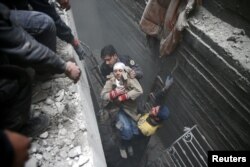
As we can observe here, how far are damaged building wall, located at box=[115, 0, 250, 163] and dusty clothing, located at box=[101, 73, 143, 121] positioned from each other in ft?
2.26

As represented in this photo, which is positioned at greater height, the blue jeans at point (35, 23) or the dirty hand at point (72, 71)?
the blue jeans at point (35, 23)

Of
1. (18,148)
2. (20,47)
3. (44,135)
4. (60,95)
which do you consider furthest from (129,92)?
(18,148)

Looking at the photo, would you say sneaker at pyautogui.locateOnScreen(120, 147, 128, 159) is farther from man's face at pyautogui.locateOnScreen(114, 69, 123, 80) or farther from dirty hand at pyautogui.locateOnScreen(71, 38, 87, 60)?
dirty hand at pyautogui.locateOnScreen(71, 38, 87, 60)

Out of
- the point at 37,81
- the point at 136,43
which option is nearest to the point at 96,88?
the point at 136,43

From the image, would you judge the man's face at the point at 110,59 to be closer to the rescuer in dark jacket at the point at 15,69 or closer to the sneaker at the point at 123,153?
the sneaker at the point at 123,153

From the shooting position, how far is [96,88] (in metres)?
6.46

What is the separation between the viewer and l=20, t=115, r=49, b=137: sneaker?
286cm

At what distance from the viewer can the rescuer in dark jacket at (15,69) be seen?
2223 millimetres

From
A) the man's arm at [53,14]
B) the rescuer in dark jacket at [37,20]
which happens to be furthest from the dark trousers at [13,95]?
the man's arm at [53,14]

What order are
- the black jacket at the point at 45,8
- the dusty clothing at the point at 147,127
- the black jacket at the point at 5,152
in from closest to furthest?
the black jacket at the point at 5,152
the black jacket at the point at 45,8
the dusty clothing at the point at 147,127

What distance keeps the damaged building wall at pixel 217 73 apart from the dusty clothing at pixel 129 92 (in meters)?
0.69

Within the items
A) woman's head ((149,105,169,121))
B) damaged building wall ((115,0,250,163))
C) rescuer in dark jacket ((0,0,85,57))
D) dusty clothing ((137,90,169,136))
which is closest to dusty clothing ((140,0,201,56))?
damaged building wall ((115,0,250,163))

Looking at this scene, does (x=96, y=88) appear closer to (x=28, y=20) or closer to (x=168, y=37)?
(x=168, y=37)

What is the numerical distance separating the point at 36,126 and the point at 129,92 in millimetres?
1544
